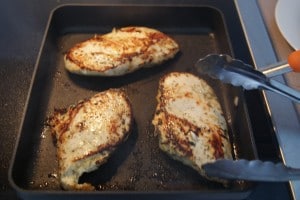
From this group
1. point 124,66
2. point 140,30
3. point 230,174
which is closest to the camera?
point 230,174

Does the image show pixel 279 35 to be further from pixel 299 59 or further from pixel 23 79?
pixel 23 79

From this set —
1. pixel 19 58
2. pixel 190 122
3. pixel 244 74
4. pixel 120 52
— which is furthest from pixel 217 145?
pixel 19 58

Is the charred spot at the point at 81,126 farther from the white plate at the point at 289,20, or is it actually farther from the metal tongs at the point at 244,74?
the white plate at the point at 289,20

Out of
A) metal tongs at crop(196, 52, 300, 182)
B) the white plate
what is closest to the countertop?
the white plate

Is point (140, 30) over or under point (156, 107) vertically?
over

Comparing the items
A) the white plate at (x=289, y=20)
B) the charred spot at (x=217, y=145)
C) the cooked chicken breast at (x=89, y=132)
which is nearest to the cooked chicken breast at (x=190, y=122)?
the charred spot at (x=217, y=145)

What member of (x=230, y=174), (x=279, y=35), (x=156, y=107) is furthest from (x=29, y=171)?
(x=279, y=35)

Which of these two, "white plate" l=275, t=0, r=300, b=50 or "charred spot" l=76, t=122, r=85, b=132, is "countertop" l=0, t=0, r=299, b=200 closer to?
"white plate" l=275, t=0, r=300, b=50
